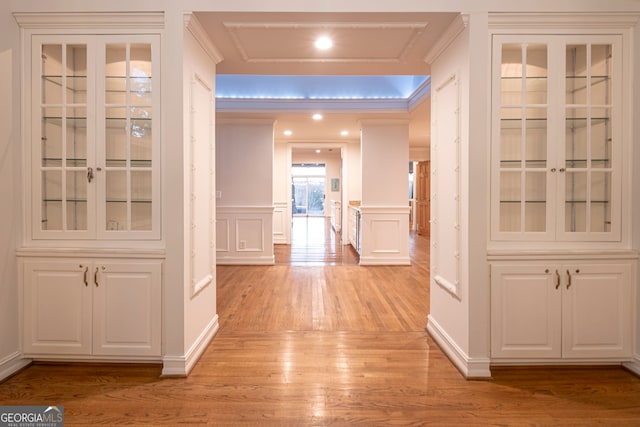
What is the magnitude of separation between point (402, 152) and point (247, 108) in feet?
A: 9.20

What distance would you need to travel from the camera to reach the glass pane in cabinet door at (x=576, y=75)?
9.48 feet

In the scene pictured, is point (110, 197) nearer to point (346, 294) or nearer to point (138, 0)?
point (138, 0)

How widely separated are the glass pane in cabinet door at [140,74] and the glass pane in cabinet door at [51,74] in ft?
1.76

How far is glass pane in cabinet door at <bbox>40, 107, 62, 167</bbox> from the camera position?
2885mm

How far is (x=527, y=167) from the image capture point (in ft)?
9.44

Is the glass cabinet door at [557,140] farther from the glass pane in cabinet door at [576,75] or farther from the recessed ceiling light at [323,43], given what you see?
the recessed ceiling light at [323,43]

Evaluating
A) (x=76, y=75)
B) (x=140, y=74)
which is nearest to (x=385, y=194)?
(x=140, y=74)

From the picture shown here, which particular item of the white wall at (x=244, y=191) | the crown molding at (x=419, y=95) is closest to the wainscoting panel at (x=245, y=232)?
the white wall at (x=244, y=191)

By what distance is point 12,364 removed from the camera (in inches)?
109

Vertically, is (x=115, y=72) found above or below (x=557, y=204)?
above

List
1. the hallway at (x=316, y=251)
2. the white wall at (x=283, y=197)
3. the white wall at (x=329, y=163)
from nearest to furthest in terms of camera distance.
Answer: the hallway at (x=316, y=251) → the white wall at (x=283, y=197) → the white wall at (x=329, y=163)

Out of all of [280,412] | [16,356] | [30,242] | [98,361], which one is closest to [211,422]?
Answer: [280,412]

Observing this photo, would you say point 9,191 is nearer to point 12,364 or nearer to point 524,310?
point 12,364

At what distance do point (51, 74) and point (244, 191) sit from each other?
448cm
